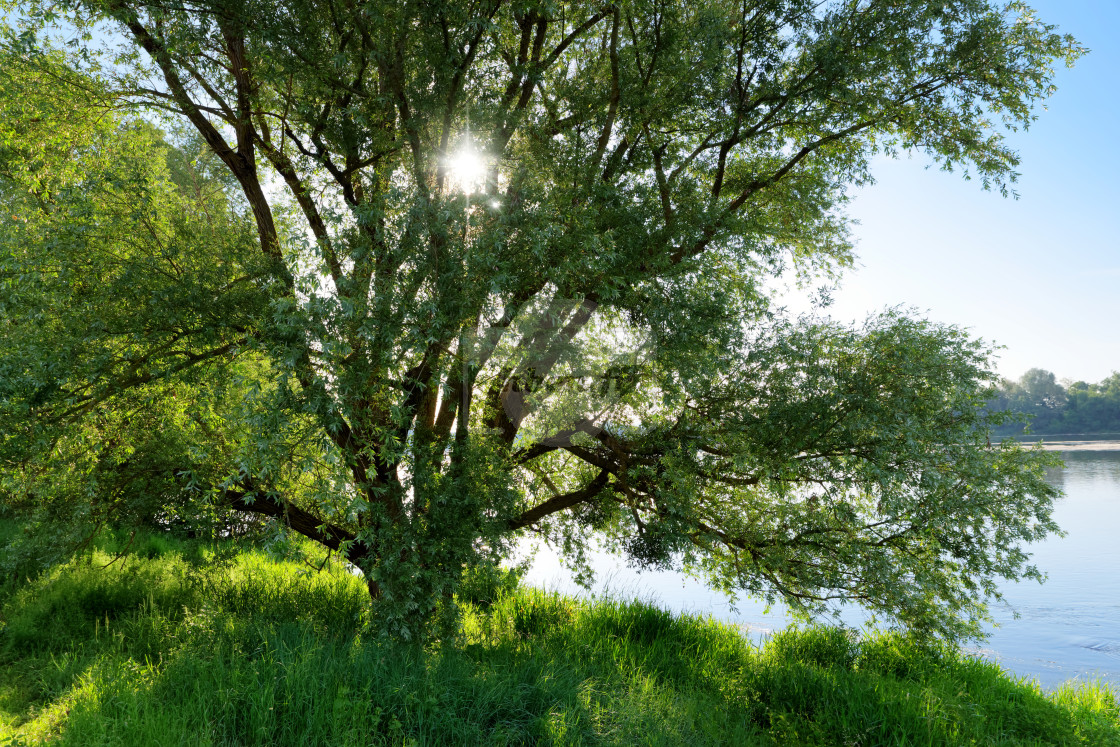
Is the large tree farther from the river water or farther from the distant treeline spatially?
the distant treeline

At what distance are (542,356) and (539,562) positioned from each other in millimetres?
12549

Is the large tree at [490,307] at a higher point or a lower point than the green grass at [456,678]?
higher

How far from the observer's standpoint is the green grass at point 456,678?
499cm

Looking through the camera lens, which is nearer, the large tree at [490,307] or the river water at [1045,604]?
the large tree at [490,307]

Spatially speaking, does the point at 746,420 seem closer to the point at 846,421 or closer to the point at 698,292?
the point at 846,421

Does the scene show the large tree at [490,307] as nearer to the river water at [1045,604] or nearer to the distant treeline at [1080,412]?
the river water at [1045,604]

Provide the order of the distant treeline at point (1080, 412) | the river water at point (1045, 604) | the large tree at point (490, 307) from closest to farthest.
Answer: the large tree at point (490, 307) < the river water at point (1045, 604) < the distant treeline at point (1080, 412)

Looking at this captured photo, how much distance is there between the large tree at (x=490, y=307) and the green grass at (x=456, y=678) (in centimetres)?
95

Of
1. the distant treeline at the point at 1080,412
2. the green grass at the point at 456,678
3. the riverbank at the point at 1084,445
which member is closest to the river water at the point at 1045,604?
the green grass at the point at 456,678

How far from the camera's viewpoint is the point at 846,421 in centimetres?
700

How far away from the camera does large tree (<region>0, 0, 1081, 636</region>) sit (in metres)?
6.46

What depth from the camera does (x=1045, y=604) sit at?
53.4 feet

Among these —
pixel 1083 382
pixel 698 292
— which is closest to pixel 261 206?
pixel 698 292

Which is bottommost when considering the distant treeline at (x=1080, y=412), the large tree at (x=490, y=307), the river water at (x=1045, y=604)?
the river water at (x=1045, y=604)
